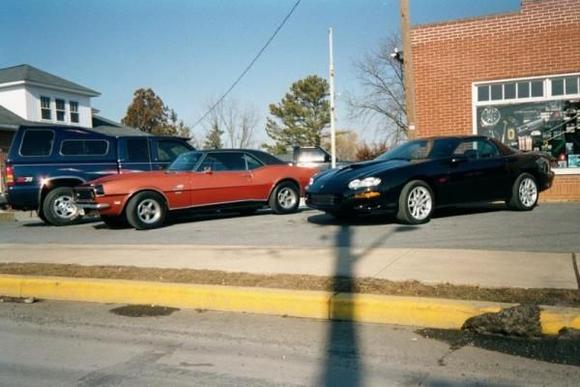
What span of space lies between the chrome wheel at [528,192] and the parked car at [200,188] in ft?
13.8

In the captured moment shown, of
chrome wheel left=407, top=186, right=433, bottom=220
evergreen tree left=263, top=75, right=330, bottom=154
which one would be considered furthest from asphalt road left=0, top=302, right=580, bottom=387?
evergreen tree left=263, top=75, right=330, bottom=154

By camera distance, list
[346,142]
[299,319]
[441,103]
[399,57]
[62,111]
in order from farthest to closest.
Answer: [346,142] → [62,111] → [399,57] → [441,103] → [299,319]

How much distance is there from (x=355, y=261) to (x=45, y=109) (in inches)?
1164

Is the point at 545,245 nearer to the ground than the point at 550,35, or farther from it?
nearer to the ground

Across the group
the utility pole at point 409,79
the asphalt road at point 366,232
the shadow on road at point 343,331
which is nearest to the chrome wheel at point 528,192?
the asphalt road at point 366,232

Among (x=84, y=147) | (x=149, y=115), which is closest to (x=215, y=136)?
(x=149, y=115)

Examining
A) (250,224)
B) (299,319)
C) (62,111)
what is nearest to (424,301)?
(299,319)

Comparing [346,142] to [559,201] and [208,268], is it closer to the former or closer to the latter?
[559,201]

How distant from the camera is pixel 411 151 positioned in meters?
10.4

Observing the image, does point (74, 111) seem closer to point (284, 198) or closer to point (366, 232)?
point (284, 198)

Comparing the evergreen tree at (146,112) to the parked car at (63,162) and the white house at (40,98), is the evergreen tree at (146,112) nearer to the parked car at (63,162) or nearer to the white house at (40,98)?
the white house at (40,98)

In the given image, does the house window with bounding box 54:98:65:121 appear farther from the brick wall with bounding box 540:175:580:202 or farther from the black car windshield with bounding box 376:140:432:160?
the brick wall with bounding box 540:175:580:202

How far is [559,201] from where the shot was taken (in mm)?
13000

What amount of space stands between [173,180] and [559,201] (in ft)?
26.4
